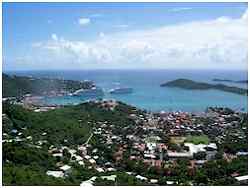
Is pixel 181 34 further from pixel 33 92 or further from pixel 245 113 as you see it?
pixel 33 92

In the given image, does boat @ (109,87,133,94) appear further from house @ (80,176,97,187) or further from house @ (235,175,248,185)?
house @ (235,175,248,185)

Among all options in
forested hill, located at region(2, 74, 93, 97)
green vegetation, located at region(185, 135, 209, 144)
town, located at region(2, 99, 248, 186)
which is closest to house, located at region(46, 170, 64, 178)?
town, located at region(2, 99, 248, 186)

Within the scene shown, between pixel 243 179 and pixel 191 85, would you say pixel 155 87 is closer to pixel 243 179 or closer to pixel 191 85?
pixel 191 85

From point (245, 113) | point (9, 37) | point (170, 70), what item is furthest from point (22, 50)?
point (245, 113)

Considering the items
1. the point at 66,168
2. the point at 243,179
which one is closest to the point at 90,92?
the point at 66,168

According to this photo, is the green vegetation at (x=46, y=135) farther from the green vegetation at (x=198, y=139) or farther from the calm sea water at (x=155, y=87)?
the green vegetation at (x=198, y=139)
